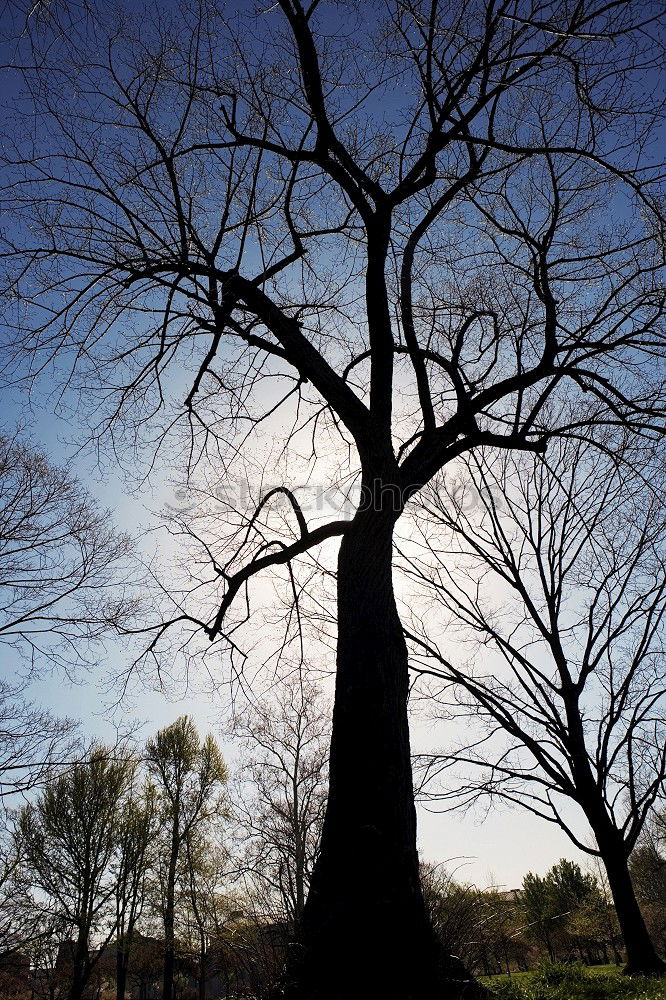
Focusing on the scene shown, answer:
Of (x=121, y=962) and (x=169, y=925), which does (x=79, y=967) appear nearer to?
(x=121, y=962)

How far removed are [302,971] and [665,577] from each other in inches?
328


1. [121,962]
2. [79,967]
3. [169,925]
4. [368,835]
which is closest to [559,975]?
[368,835]

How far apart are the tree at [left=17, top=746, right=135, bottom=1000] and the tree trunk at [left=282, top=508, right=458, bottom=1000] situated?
16587 millimetres

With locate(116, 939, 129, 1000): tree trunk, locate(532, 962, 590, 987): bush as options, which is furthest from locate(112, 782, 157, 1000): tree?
locate(532, 962, 590, 987): bush

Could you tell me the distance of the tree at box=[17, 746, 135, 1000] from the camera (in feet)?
56.8

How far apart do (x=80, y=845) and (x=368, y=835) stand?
65.0 feet

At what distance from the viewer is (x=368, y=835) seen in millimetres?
2725

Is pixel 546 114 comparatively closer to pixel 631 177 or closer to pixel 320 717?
pixel 631 177

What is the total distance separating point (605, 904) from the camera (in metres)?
34.3

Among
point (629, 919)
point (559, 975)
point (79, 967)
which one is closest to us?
point (629, 919)

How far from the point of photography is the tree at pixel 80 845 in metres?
17.3

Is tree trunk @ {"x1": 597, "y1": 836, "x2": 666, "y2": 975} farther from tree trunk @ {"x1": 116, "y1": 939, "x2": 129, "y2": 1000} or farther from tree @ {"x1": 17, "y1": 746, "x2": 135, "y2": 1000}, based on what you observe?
tree trunk @ {"x1": 116, "y1": 939, "x2": 129, "y2": 1000}

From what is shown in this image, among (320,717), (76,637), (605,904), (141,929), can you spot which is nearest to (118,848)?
(141,929)

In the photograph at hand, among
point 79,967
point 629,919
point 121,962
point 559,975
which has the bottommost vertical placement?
point 121,962
